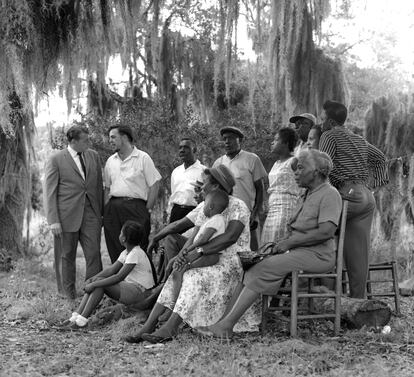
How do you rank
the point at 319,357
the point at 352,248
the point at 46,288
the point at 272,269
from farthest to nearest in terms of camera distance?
1. the point at 46,288
2. the point at 352,248
3. the point at 272,269
4. the point at 319,357

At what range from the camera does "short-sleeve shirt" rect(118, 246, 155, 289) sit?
19.4 ft

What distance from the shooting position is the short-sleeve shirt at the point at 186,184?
6680 millimetres

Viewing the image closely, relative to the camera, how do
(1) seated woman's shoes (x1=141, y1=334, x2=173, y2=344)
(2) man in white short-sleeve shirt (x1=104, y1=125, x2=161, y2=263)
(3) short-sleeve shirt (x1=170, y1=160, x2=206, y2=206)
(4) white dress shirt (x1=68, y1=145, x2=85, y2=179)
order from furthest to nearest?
(4) white dress shirt (x1=68, y1=145, x2=85, y2=179) → (2) man in white short-sleeve shirt (x1=104, y1=125, x2=161, y2=263) → (3) short-sleeve shirt (x1=170, y1=160, x2=206, y2=206) → (1) seated woman's shoes (x1=141, y1=334, x2=173, y2=344)

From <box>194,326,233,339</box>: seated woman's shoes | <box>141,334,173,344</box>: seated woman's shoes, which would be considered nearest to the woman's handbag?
<box>194,326,233,339</box>: seated woman's shoes

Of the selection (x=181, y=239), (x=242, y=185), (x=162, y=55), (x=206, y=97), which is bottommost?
(x=181, y=239)

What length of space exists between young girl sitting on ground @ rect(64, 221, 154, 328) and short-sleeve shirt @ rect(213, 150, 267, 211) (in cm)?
107

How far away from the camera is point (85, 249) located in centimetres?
709

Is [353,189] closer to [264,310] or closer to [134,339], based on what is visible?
[264,310]

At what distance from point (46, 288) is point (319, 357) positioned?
4167 millimetres

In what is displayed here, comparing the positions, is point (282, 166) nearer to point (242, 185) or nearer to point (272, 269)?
point (242, 185)

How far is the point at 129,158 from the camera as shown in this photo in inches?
272

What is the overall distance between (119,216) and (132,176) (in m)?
0.41

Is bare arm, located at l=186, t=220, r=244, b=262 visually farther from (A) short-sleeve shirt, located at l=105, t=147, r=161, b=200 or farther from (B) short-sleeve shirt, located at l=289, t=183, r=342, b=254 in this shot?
(A) short-sleeve shirt, located at l=105, t=147, r=161, b=200

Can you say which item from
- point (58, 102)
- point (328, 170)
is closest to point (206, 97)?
point (58, 102)
